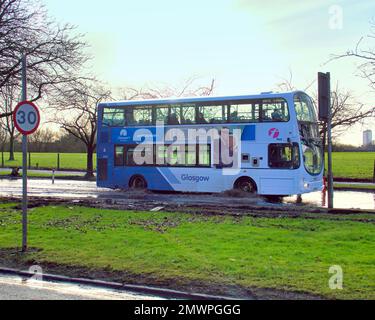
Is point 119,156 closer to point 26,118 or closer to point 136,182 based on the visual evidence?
point 136,182

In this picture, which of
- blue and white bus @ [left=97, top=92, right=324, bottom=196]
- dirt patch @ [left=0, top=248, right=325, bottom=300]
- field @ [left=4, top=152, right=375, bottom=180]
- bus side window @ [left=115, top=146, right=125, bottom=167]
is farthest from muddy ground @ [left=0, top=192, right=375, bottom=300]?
field @ [left=4, top=152, right=375, bottom=180]

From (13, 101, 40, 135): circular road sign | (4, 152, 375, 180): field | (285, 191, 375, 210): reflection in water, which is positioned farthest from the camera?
(4, 152, 375, 180): field

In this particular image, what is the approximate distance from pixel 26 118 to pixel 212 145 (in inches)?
477

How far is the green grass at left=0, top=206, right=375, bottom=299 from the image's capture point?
693 centimetres

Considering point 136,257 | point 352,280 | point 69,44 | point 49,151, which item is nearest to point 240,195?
point 69,44

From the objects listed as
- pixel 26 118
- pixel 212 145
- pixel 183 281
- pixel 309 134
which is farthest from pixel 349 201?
pixel 26 118

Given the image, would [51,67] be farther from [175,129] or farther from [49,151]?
[49,151]

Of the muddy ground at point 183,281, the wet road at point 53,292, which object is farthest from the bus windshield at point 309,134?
the wet road at point 53,292

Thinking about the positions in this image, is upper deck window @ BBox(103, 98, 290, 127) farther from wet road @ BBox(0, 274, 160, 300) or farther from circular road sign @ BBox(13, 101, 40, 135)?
wet road @ BBox(0, 274, 160, 300)

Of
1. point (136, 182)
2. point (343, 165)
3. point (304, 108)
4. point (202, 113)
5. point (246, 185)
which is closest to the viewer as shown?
point (304, 108)

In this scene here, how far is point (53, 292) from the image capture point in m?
6.57

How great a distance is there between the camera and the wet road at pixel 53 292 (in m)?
6.32

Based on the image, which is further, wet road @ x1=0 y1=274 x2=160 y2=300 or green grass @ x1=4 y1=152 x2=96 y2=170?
green grass @ x1=4 y1=152 x2=96 y2=170
